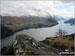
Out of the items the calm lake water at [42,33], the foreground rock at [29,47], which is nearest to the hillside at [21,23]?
the calm lake water at [42,33]

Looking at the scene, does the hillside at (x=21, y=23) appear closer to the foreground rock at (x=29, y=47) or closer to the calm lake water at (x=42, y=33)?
the calm lake water at (x=42, y=33)

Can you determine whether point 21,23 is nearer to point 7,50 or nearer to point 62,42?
point 7,50

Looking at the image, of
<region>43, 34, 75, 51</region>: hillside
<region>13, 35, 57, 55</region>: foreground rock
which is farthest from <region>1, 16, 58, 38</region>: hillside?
<region>43, 34, 75, 51</region>: hillside

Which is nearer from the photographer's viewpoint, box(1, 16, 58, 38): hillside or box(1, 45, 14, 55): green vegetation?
box(1, 45, 14, 55): green vegetation

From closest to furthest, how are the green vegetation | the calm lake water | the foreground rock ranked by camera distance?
the foreground rock → the green vegetation → the calm lake water

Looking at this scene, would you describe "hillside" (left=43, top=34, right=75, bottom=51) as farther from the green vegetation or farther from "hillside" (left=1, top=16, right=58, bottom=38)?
the green vegetation

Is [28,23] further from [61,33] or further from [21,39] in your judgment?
Result: [61,33]

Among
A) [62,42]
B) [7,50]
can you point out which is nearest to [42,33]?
[62,42]
